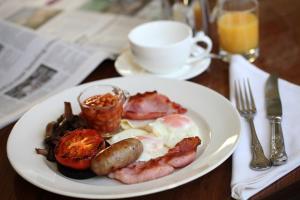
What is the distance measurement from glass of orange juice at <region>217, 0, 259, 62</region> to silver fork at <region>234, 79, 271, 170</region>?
6.4 inches

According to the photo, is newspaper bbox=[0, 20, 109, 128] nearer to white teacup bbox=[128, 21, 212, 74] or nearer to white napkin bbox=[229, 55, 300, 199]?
white teacup bbox=[128, 21, 212, 74]

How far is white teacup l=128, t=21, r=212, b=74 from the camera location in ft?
3.32

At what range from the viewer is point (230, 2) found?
1.15m

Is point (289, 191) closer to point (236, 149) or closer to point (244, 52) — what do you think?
point (236, 149)

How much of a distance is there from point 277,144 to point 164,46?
14.2 inches

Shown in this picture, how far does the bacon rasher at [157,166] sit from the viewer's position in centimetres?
69

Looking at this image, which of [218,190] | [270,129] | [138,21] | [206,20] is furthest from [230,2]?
[218,190]

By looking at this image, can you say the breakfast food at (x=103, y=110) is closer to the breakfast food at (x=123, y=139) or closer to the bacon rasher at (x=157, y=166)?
the breakfast food at (x=123, y=139)

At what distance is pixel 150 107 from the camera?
87 centimetres

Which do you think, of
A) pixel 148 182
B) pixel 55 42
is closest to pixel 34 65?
pixel 55 42

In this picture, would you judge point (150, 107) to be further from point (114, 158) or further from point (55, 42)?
point (55, 42)

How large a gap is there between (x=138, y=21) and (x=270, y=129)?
0.69 meters

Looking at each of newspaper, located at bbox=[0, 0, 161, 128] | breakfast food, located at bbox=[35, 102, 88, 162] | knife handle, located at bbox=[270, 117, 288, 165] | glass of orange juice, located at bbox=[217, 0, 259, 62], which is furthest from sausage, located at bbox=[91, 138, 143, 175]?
glass of orange juice, located at bbox=[217, 0, 259, 62]

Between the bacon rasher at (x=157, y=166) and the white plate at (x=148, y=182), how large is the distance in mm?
12
